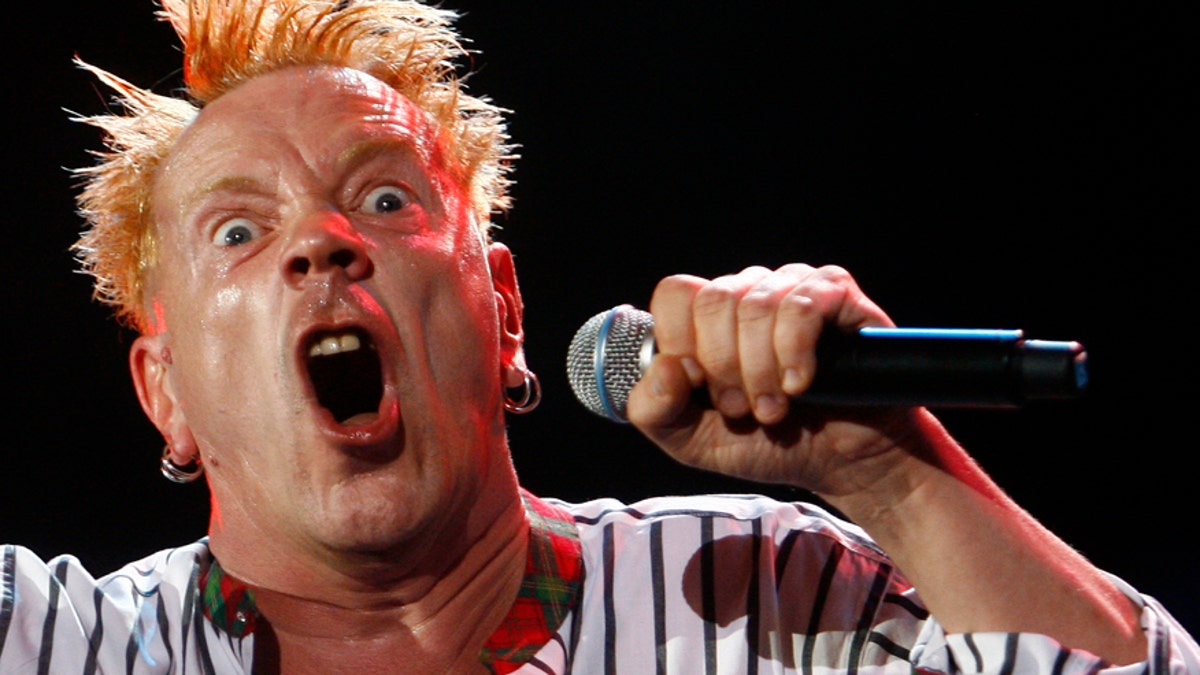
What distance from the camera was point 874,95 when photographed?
2.95 metres

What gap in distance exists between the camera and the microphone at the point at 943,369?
46.0 inches

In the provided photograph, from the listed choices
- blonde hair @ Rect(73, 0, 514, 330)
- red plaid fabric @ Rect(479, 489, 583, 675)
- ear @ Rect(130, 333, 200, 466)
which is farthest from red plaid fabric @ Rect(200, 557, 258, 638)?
blonde hair @ Rect(73, 0, 514, 330)

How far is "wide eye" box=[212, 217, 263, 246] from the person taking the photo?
76.9 inches

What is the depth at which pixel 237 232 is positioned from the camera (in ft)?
6.42

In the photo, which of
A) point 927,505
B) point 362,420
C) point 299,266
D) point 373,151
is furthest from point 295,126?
point 927,505

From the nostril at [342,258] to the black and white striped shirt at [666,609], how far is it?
58cm

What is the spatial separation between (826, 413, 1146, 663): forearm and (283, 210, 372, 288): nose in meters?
0.78

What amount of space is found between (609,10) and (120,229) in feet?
4.48

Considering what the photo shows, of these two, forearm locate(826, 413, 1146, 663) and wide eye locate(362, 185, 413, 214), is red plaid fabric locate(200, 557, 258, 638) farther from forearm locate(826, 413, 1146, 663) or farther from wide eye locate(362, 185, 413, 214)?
forearm locate(826, 413, 1146, 663)

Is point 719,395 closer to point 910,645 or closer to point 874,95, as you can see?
point 910,645

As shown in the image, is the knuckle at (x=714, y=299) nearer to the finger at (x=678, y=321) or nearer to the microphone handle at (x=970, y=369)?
the finger at (x=678, y=321)

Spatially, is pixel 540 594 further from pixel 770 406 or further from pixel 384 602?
pixel 770 406

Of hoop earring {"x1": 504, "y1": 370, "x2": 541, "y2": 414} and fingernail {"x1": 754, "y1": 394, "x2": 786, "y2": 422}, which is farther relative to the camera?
hoop earring {"x1": 504, "y1": 370, "x2": 541, "y2": 414}

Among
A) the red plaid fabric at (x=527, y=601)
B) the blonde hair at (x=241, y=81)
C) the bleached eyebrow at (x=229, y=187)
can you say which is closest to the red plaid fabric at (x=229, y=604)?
the red plaid fabric at (x=527, y=601)
